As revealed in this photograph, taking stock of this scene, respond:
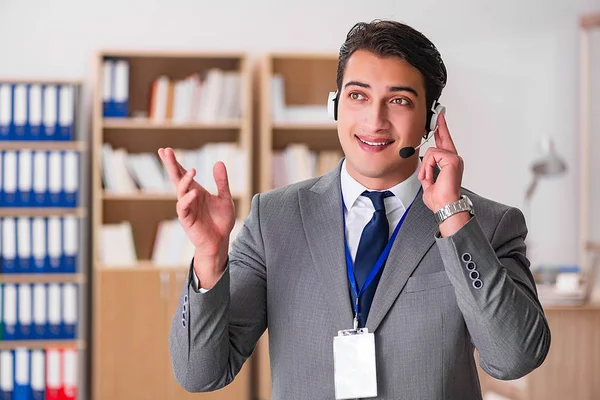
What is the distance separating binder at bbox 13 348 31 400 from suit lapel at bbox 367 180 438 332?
3.72 metres

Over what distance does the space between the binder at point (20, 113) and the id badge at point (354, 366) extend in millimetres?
3799

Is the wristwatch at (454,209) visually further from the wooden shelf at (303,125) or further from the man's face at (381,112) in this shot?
the wooden shelf at (303,125)

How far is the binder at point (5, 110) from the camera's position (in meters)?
4.96

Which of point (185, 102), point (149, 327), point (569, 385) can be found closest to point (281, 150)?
point (185, 102)

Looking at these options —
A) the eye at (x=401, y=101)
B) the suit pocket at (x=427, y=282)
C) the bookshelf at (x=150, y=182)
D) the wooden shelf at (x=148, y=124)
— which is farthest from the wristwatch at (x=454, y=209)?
the wooden shelf at (x=148, y=124)

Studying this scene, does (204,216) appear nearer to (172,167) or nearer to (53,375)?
(172,167)

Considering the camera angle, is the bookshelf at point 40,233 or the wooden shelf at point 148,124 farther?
the wooden shelf at point 148,124

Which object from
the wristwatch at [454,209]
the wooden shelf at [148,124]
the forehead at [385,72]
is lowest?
the wristwatch at [454,209]

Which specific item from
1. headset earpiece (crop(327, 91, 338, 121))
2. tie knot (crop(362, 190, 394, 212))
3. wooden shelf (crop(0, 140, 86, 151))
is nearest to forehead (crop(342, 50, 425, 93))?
headset earpiece (crop(327, 91, 338, 121))

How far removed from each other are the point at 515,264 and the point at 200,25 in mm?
4163

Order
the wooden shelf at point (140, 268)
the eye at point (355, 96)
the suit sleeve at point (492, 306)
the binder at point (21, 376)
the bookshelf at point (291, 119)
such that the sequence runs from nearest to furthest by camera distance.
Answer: the suit sleeve at point (492, 306), the eye at point (355, 96), the binder at point (21, 376), the wooden shelf at point (140, 268), the bookshelf at point (291, 119)

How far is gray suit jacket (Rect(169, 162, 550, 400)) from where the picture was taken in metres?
1.51

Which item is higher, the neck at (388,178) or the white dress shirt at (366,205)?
the neck at (388,178)

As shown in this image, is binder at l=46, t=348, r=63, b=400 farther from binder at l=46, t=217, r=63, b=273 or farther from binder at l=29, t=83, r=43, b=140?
binder at l=29, t=83, r=43, b=140
